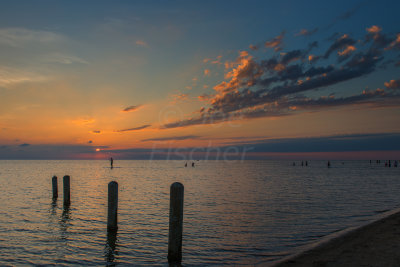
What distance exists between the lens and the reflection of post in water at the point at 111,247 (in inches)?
452

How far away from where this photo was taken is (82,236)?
14.6 metres

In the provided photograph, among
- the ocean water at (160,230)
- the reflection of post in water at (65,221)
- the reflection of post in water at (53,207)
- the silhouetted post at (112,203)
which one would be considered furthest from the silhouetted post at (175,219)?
the reflection of post in water at (53,207)

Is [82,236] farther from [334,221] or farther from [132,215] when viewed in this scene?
[334,221]

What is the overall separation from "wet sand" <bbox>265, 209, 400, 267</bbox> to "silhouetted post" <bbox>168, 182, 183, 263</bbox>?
3399mm

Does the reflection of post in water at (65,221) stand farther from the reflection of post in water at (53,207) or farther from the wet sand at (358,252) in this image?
the wet sand at (358,252)

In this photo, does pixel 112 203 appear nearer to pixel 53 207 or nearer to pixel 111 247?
pixel 111 247

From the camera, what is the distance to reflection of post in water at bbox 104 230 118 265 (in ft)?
37.7

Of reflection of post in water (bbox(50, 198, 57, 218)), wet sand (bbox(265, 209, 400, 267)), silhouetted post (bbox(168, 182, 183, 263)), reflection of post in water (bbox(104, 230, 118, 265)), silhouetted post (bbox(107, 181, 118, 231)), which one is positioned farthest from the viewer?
reflection of post in water (bbox(50, 198, 57, 218))

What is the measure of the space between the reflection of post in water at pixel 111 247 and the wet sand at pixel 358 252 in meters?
6.13

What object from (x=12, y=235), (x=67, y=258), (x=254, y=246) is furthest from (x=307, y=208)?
(x=12, y=235)

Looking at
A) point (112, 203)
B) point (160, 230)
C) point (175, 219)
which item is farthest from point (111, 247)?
point (175, 219)

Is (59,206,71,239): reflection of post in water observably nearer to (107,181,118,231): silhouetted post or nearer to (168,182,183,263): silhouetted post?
(107,181,118,231): silhouetted post

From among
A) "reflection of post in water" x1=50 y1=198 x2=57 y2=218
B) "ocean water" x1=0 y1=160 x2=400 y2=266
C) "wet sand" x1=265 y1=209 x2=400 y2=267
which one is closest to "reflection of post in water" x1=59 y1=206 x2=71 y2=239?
"ocean water" x1=0 y1=160 x2=400 y2=266

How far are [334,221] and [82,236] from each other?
1485cm
